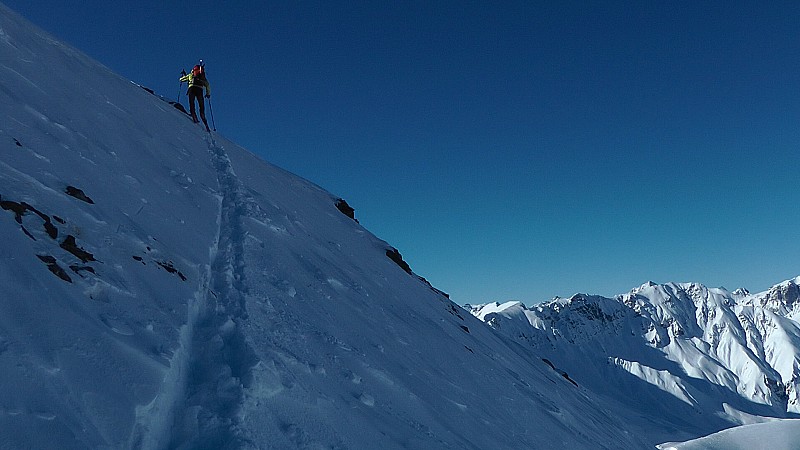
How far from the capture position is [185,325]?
20.6 feet

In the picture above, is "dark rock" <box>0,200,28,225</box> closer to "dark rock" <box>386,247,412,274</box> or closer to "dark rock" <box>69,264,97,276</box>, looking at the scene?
"dark rock" <box>69,264,97,276</box>

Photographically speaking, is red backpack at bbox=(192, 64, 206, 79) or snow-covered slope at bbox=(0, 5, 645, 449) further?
red backpack at bbox=(192, 64, 206, 79)

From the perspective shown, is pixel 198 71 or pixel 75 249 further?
pixel 198 71

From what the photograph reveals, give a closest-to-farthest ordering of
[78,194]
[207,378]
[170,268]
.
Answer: [207,378], [170,268], [78,194]

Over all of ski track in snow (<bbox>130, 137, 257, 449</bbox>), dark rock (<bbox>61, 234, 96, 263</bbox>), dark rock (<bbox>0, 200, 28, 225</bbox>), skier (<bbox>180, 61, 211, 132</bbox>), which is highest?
skier (<bbox>180, 61, 211, 132</bbox>)

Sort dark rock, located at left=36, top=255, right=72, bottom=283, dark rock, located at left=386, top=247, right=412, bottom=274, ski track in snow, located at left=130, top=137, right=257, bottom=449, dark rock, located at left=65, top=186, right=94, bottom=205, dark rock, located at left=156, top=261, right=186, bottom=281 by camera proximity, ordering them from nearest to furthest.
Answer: ski track in snow, located at left=130, top=137, right=257, bottom=449
dark rock, located at left=36, top=255, right=72, bottom=283
dark rock, located at left=156, top=261, right=186, bottom=281
dark rock, located at left=65, top=186, right=94, bottom=205
dark rock, located at left=386, top=247, right=412, bottom=274

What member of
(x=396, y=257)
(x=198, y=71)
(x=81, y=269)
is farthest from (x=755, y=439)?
(x=198, y=71)

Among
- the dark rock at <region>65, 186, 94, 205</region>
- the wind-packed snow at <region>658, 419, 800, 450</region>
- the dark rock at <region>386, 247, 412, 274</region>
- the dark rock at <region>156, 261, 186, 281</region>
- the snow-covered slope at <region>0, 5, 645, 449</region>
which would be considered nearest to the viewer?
the snow-covered slope at <region>0, 5, 645, 449</region>

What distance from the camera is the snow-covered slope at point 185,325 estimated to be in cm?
446

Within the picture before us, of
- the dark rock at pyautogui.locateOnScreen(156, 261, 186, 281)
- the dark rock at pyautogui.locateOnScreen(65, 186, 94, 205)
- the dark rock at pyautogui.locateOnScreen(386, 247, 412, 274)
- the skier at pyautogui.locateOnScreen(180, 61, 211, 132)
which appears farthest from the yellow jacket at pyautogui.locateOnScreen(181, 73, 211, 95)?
the dark rock at pyautogui.locateOnScreen(156, 261, 186, 281)

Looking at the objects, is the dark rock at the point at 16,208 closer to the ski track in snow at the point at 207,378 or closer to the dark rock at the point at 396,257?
the ski track in snow at the point at 207,378

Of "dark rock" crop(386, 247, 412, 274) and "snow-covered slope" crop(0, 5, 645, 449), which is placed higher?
"dark rock" crop(386, 247, 412, 274)

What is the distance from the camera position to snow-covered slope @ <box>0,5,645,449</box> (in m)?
4.46

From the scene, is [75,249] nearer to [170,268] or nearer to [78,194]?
[170,268]
